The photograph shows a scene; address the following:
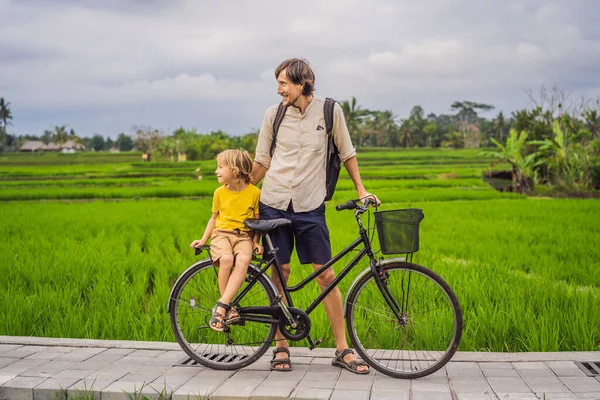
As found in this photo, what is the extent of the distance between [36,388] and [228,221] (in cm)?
122

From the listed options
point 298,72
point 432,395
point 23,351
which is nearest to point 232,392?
point 432,395

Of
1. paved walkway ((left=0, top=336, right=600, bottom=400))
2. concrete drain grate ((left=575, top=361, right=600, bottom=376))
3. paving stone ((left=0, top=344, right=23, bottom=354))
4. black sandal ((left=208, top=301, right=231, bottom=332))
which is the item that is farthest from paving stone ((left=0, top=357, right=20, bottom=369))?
concrete drain grate ((left=575, top=361, right=600, bottom=376))

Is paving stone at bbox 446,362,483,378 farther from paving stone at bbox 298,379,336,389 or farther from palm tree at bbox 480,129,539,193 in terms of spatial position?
palm tree at bbox 480,129,539,193

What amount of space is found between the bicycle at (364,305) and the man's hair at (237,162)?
0.85 feet

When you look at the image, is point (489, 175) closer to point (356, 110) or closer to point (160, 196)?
point (160, 196)

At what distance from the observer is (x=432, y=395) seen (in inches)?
114

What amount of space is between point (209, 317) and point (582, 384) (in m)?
1.96

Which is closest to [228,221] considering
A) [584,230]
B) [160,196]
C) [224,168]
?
[224,168]

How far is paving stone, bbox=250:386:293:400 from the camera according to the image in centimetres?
286

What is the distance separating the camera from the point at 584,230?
31.2 ft

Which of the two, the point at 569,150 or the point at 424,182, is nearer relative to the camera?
the point at 569,150

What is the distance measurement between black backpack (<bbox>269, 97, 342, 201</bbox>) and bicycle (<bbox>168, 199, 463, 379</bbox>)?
0.19m

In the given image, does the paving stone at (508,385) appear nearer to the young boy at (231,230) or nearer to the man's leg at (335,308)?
the man's leg at (335,308)

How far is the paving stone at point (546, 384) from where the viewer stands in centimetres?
293
